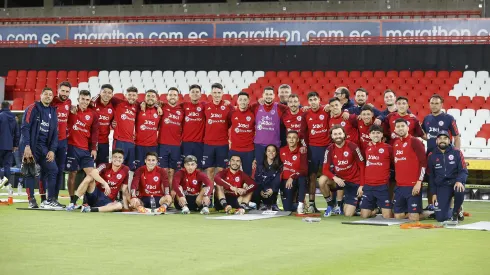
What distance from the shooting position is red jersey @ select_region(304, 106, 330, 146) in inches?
471

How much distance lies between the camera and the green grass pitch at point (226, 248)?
5398 millimetres

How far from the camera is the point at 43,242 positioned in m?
6.79

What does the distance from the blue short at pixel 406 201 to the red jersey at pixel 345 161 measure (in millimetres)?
724

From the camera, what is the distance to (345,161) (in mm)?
11484

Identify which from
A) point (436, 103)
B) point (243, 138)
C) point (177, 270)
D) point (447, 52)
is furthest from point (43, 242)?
point (447, 52)

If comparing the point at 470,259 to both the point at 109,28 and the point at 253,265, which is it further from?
the point at 109,28

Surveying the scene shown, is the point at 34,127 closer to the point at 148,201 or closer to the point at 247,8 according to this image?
the point at 148,201

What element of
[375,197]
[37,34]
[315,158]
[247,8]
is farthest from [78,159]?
[247,8]

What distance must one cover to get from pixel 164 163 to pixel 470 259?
7.53 meters

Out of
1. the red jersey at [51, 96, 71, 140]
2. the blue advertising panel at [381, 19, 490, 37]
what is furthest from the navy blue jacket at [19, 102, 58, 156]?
the blue advertising panel at [381, 19, 490, 37]

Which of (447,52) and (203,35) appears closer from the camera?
(447,52)

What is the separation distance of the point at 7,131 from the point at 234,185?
18.5 feet

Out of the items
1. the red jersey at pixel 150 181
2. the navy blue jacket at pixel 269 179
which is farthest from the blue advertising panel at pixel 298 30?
the red jersey at pixel 150 181

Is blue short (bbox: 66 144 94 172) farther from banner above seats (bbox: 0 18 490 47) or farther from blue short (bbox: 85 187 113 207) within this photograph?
banner above seats (bbox: 0 18 490 47)
